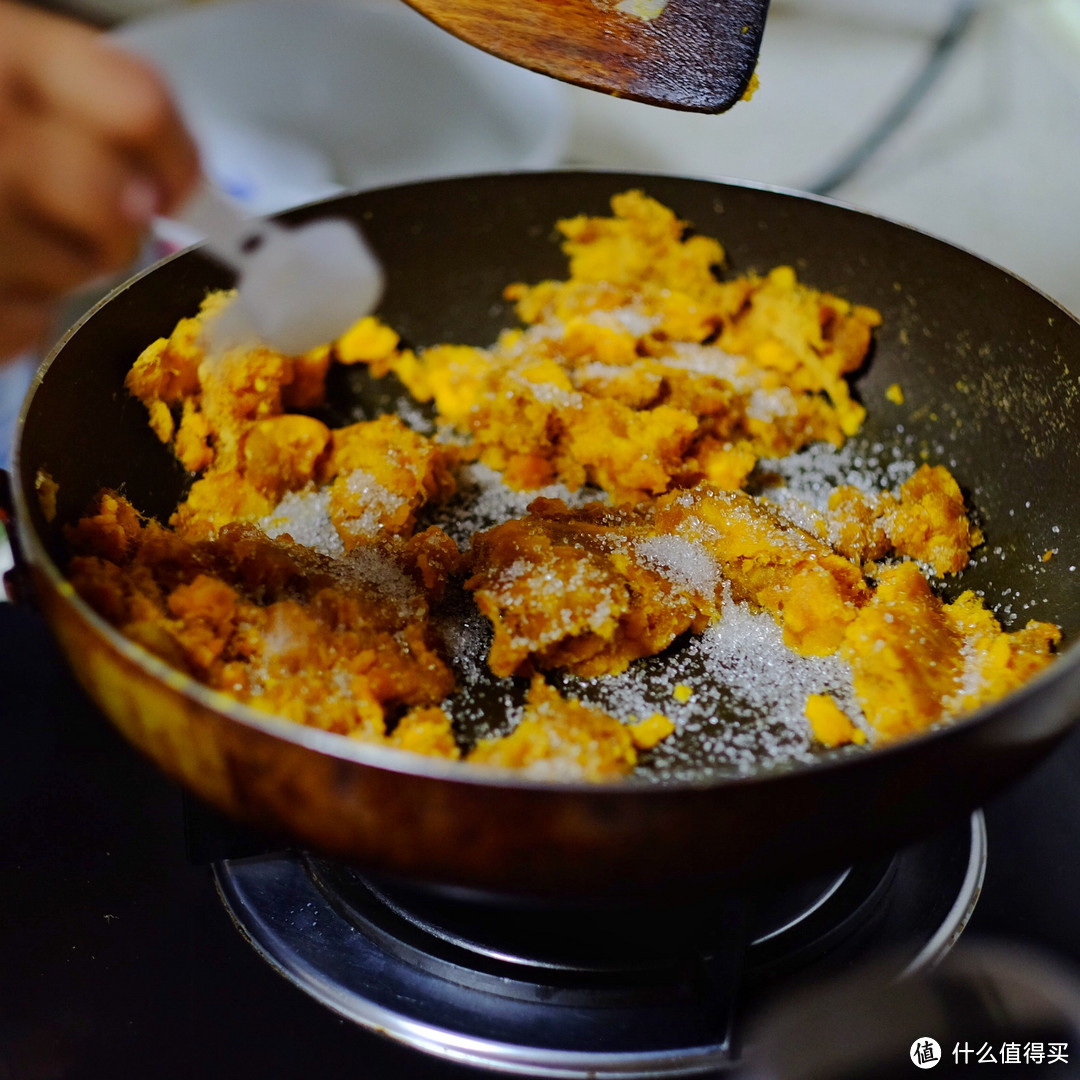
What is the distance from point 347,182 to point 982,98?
3.85ft

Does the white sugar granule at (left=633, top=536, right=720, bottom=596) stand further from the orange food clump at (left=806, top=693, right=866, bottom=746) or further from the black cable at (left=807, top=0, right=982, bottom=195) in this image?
the black cable at (left=807, top=0, right=982, bottom=195)

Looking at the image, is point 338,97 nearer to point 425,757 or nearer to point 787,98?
point 787,98

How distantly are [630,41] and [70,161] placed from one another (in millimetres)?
472

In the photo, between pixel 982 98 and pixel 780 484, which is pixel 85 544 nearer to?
pixel 780 484

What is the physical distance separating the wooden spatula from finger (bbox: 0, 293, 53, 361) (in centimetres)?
41

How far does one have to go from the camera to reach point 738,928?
70 centimetres

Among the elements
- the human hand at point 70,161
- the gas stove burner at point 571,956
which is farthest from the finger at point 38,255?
the gas stove burner at point 571,956

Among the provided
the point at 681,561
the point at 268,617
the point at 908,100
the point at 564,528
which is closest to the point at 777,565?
the point at 681,561

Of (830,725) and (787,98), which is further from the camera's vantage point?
(787,98)

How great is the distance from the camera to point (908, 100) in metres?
1.94

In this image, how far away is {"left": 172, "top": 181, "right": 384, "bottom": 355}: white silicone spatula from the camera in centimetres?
105

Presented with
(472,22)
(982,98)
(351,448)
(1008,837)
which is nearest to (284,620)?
(351,448)

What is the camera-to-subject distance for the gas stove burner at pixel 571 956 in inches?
29.2

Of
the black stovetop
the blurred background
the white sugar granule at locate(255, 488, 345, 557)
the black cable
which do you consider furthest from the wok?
the black cable
